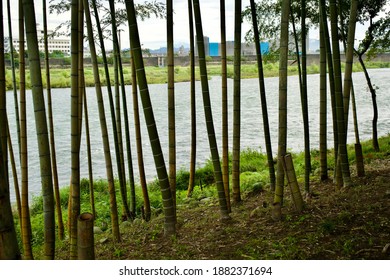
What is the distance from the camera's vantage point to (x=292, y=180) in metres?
3.52

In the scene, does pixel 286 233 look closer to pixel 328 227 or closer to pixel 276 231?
pixel 276 231

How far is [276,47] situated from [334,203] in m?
5.20

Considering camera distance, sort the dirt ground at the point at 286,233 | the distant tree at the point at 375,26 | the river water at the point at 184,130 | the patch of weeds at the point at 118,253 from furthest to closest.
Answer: the river water at the point at 184,130 → the distant tree at the point at 375,26 → the patch of weeds at the point at 118,253 → the dirt ground at the point at 286,233

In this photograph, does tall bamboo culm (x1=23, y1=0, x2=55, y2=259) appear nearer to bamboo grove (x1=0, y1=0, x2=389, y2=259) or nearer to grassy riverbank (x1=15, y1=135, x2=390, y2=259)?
bamboo grove (x1=0, y1=0, x2=389, y2=259)

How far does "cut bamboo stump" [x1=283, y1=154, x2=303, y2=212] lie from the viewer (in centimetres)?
346

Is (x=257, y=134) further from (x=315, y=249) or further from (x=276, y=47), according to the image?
(x=315, y=249)

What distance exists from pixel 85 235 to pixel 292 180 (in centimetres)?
189

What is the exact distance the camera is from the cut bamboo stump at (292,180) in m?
3.46

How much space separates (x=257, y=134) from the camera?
12.6m

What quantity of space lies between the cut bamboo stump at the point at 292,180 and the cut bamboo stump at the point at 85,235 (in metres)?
1.78

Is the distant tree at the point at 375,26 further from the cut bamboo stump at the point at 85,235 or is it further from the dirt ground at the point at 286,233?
the cut bamboo stump at the point at 85,235

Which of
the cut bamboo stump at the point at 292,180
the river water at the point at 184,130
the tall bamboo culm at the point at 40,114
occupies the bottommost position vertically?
the river water at the point at 184,130

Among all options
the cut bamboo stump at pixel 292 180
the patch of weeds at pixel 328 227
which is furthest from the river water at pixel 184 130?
the patch of weeds at pixel 328 227
